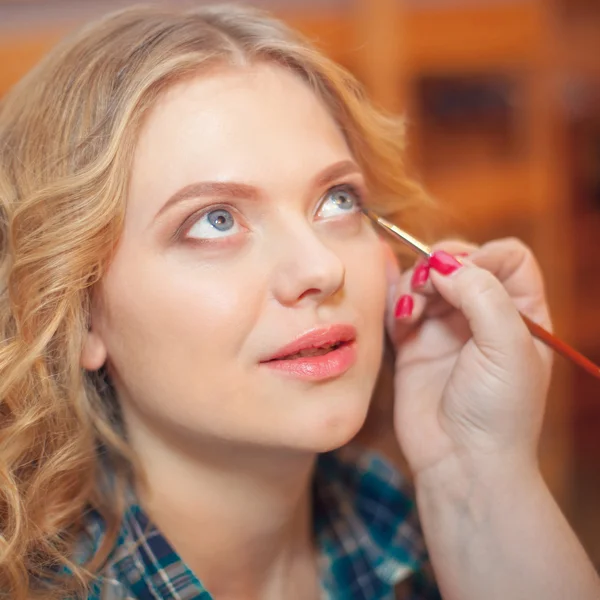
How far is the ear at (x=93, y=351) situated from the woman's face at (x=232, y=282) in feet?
0.13

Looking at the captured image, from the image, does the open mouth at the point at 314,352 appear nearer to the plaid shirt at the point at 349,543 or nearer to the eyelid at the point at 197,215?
the eyelid at the point at 197,215

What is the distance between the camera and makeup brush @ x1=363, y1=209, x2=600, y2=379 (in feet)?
3.18

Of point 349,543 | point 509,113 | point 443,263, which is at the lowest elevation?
point 349,543

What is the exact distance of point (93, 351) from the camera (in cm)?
96

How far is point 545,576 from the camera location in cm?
97

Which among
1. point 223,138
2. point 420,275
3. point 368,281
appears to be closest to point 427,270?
point 420,275

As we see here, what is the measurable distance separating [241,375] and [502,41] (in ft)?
5.07

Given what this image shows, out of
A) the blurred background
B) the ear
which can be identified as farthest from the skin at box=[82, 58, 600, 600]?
the blurred background

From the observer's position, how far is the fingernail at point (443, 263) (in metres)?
0.98

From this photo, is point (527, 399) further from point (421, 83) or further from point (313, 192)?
point (421, 83)

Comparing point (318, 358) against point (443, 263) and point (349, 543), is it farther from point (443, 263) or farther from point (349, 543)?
point (349, 543)

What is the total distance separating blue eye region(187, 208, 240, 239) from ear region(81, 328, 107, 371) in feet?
0.60

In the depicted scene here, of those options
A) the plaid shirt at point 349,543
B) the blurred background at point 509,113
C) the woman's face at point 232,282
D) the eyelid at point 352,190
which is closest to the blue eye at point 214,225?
the woman's face at point 232,282

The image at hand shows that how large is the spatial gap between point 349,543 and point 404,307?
0.38m
